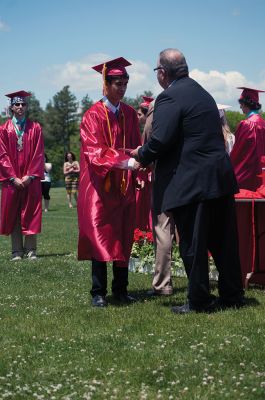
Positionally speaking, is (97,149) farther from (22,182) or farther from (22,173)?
(22,173)

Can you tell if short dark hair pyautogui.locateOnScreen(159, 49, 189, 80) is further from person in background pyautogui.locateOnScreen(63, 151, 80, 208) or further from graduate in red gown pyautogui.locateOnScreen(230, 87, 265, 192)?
person in background pyautogui.locateOnScreen(63, 151, 80, 208)

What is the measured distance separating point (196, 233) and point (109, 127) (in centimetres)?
141

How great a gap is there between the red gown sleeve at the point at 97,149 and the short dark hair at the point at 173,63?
2.85ft

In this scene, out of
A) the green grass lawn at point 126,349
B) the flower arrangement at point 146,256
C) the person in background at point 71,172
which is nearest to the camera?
the green grass lawn at point 126,349

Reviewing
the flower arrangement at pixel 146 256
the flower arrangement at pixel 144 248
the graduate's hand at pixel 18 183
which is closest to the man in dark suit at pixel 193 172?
the flower arrangement at pixel 146 256

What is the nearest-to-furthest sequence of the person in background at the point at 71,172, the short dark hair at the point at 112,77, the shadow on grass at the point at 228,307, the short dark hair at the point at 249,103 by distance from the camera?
the shadow on grass at the point at 228,307 < the short dark hair at the point at 112,77 < the short dark hair at the point at 249,103 < the person in background at the point at 71,172

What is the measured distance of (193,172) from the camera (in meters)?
6.20

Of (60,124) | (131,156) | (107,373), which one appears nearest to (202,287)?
(131,156)

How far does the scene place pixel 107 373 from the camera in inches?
184

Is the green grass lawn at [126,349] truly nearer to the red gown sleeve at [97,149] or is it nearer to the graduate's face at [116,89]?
the red gown sleeve at [97,149]

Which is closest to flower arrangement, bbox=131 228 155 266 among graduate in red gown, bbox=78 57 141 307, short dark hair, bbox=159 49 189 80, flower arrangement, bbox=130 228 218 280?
flower arrangement, bbox=130 228 218 280

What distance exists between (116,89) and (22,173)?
4.49m

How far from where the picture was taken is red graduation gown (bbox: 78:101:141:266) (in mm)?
6836

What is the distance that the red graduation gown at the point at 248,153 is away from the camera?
9586 mm
